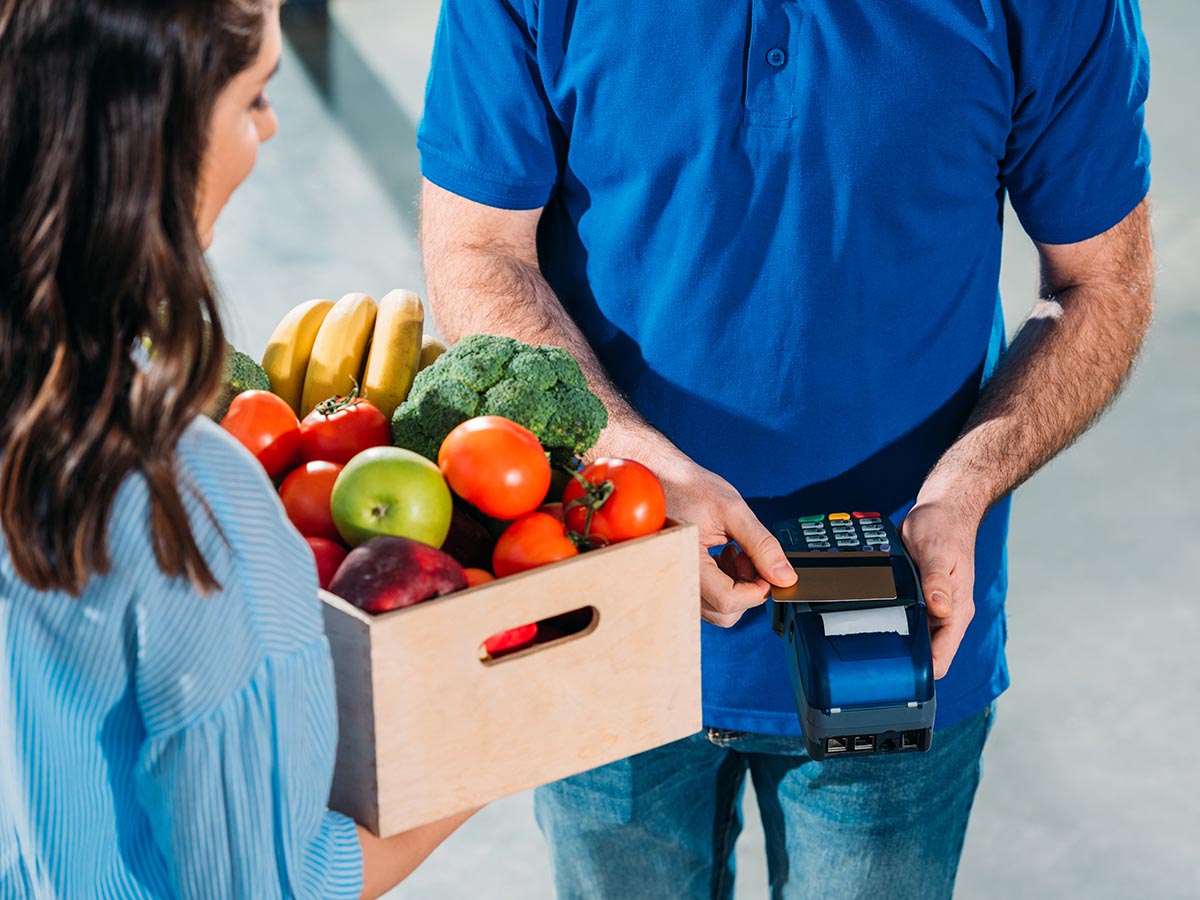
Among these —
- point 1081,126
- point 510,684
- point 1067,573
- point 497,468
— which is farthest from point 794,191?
point 1067,573

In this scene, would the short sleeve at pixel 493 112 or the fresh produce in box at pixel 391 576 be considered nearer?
the fresh produce in box at pixel 391 576

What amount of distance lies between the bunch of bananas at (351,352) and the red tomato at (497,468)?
0.86ft

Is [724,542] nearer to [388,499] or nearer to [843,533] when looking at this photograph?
[843,533]

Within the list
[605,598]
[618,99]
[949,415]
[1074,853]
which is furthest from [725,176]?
[1074,853]

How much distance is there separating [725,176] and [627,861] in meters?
0.92

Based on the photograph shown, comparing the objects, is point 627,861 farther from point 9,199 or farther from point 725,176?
point 9,199

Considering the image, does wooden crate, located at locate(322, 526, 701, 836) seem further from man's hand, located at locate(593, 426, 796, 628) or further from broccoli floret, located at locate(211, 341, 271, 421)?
broccoli floret, located at locate(211, 341, 271, 421)

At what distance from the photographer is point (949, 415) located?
1.73 m

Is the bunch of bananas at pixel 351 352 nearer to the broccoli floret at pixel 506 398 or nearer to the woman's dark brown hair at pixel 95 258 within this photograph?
the broccoli floret at pixel 506 398

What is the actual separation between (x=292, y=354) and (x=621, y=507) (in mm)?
525

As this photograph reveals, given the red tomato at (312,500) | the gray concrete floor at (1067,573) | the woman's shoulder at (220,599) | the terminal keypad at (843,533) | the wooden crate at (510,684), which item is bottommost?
the gray concrete floor at (1067,573)

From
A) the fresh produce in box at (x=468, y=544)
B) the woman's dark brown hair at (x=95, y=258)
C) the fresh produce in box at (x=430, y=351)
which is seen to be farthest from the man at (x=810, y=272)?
the woman's dark brown hair at (x=95, y=258)

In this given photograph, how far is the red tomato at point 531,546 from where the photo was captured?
3.80 feet

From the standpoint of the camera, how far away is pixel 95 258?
0.89m
